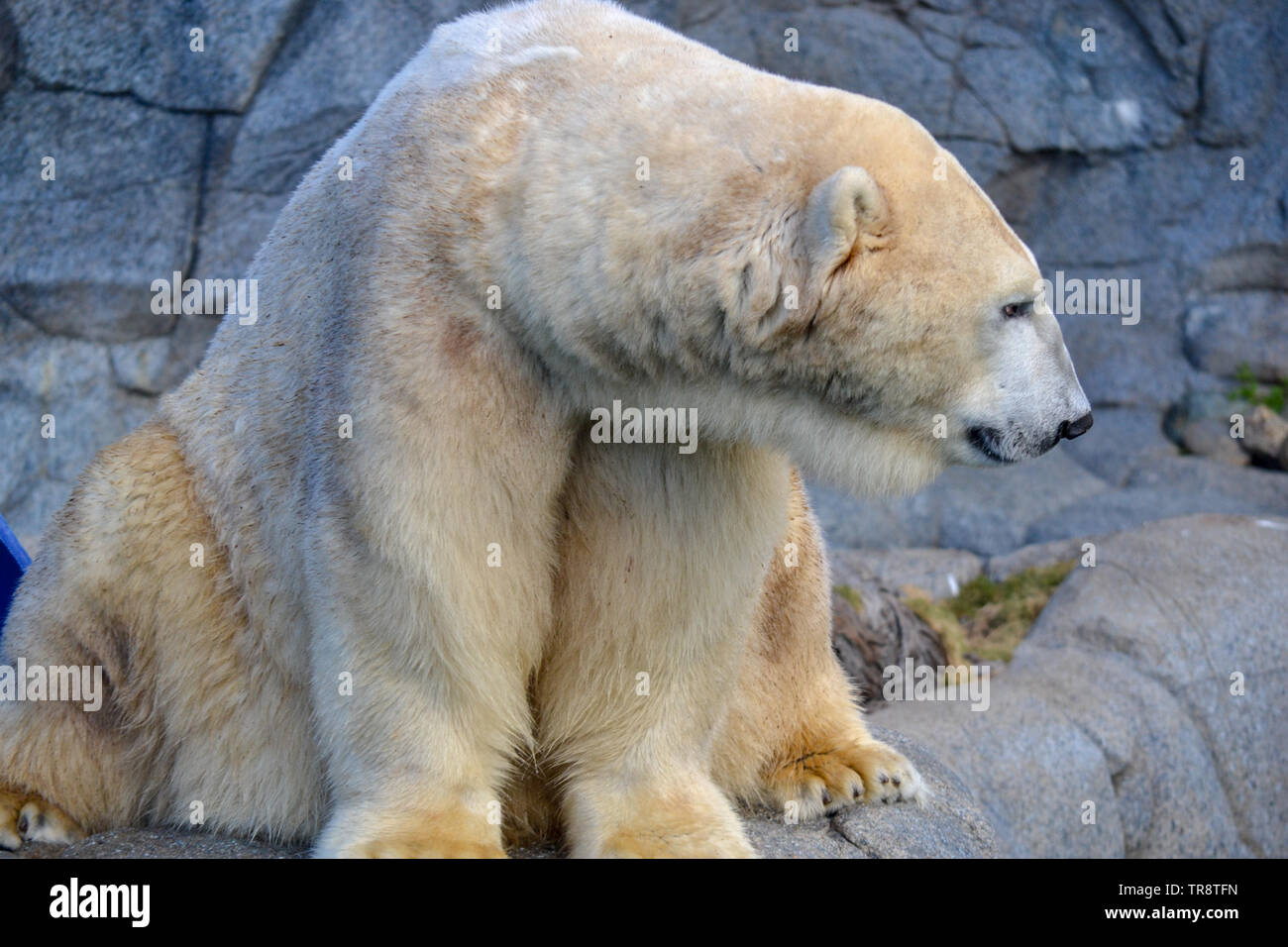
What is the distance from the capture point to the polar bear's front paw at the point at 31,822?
2.99 m

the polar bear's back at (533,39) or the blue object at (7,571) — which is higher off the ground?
the polar bear's back at (533,39)

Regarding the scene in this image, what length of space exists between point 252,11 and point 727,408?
5.57 metres

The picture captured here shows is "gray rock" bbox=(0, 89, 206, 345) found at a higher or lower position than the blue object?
higher

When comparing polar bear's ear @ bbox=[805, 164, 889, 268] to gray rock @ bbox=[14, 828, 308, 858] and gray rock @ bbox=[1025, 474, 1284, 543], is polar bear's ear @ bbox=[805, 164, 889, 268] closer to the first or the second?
gray rock @ bbox=[14, 828, 308, 858]

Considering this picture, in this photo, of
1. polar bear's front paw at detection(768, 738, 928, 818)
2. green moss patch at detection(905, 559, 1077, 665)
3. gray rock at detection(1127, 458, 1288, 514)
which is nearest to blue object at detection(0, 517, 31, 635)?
polar bear's front paw at detection(768, 738, 928, 818)

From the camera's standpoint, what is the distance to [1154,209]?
8.78 meters

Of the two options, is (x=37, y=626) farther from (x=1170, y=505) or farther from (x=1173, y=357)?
(x=1173, y=357)

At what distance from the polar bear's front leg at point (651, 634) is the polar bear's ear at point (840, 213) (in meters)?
0.53

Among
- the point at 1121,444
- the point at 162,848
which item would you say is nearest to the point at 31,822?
the point at 162,848

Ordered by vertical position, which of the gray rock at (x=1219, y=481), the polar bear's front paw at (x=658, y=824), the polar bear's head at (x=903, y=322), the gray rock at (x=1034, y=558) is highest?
the polar bear's head at (x=903, y=322)

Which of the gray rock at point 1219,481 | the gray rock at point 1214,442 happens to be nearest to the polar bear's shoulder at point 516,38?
the gray rock at point 1219,481

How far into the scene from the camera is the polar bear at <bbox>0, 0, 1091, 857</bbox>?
2.29 meters

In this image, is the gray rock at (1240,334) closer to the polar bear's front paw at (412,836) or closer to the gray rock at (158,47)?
the gray rock at (158,47)

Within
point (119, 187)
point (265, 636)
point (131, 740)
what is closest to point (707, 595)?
point (265, 636)
